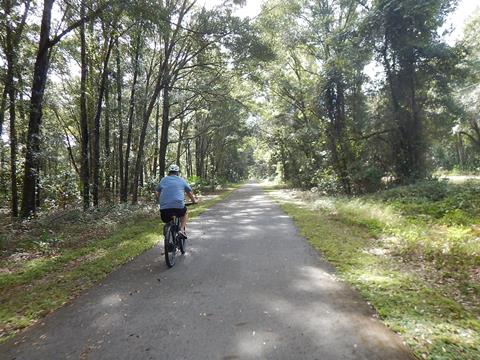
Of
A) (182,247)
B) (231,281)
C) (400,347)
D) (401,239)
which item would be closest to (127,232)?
(182,247)

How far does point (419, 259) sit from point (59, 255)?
324 inches

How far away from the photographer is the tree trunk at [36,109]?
10352 mm

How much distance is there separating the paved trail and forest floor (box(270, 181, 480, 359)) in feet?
1.32

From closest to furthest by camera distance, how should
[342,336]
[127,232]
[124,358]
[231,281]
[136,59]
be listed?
[124,358] < [342,336] < [231,281] < [127,232] < [136,59]

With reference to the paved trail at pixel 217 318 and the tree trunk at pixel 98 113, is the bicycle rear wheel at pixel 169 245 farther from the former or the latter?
the tree trunk at pixel 98 113

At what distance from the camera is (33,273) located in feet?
21.0

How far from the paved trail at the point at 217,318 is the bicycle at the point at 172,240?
280mm

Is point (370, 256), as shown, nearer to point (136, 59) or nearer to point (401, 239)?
point (401, 239)

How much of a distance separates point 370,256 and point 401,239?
154 cm

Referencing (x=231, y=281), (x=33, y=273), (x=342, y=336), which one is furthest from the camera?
(x=33, y=273)

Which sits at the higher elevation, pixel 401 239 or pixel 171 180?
pixel 171 180

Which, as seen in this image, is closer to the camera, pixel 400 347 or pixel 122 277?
pixel 400 347

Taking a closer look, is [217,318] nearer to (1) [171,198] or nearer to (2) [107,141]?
(1) [171,198]

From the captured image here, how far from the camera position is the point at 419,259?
21.7 feet
